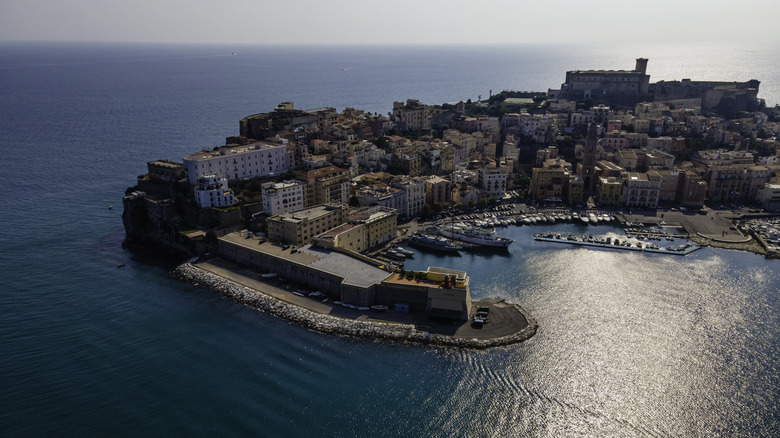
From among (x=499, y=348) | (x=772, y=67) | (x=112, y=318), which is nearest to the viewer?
(x=499, y=348)

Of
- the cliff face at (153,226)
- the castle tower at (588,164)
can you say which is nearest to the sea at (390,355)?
the cliff face at (153,226)

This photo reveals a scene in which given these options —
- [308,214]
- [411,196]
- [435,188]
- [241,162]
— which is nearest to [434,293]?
[308,214]

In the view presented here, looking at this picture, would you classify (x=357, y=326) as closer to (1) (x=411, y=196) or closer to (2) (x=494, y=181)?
(1) (x=411, y=196)

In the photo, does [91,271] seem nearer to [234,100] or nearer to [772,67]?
[234,100]

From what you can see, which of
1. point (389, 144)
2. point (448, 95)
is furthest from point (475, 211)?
point (448, 95)

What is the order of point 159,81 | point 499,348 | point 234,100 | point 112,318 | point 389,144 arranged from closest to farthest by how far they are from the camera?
1. point 499,348
2. point 112,318
3. point 389,144
4. point 234,100
5. point 159,81

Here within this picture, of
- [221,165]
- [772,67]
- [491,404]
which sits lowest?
[491,404]
